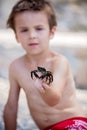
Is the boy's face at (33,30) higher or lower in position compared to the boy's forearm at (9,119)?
higher

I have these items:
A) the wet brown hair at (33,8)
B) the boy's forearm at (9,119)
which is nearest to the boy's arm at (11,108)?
the boy's forearm at (9,119)

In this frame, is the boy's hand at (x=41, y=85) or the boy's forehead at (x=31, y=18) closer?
the boy's hand at (x=41, y=85)

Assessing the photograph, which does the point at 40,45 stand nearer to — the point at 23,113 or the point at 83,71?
the point at 23,113

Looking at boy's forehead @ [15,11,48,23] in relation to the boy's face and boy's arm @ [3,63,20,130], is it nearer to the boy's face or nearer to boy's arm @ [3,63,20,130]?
the boy's face

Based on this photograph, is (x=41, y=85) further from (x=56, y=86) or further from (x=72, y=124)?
(x=72, y=124)

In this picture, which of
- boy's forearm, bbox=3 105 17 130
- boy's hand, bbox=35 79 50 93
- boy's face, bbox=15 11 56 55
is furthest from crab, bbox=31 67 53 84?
boy's forearm, bbox=3 105 17 130

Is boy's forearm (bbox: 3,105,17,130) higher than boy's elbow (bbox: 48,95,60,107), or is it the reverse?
boy's elbow (bbox: 48,95,60,107)

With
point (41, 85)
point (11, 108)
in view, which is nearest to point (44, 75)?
point (41, 85)

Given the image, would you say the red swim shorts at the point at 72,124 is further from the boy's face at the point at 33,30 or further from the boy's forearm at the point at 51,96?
the boy's face at the point at 33,30
